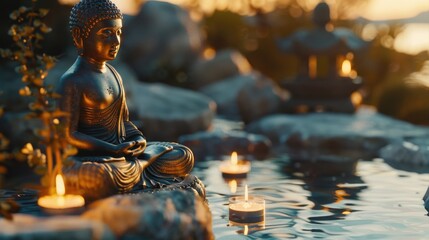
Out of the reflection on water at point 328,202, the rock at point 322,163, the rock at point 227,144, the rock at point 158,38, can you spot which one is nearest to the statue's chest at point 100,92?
the reflection on water at point 328,202

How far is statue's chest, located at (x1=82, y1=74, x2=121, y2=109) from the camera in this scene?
6133mm

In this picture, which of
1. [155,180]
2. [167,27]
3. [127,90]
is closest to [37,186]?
[155,180]

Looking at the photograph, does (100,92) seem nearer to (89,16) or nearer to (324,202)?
(89,16)

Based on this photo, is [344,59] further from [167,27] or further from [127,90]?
[167,27]

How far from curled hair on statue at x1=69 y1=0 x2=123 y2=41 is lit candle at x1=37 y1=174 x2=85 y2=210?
1.66 meters

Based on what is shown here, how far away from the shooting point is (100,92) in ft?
20.3

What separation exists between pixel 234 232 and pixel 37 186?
3.60 meters

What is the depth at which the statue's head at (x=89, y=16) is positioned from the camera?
6199 millimetres

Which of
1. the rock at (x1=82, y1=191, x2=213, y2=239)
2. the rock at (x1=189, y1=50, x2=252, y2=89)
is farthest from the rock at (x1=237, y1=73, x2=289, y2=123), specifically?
the rock at (x1=82, y1=191, x2=213, y2=239)

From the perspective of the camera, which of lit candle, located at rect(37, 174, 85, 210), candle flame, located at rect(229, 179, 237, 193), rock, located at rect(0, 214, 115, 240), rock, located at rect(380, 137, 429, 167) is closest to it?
rock, located at rect(0, 214, 115, 240)

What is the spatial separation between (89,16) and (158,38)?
1815cm

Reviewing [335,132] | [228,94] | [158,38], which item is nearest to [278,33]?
[158,38]

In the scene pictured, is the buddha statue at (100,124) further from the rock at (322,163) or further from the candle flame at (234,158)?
the rock at (322,163)

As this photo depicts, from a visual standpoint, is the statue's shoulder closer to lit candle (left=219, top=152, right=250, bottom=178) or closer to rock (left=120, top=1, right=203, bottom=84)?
lit candle (left=219, top=152, right=250, bottom=178)
